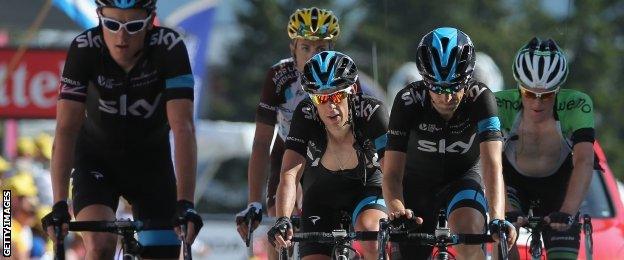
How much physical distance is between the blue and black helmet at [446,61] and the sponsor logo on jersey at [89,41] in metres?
1.87

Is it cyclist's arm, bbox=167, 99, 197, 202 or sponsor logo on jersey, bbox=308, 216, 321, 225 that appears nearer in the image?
cyclist's arm, bbox=167, 99, 197, 202

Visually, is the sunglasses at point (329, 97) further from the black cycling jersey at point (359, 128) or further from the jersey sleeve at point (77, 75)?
the jersey sleeve at point (77, 75)

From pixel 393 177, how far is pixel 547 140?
1684mm

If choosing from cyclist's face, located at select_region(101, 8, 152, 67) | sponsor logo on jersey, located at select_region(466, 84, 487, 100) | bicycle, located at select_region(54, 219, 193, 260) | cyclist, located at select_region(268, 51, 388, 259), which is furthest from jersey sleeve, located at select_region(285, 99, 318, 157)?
bicycle, located at select_region(54, 219, 193, 260)

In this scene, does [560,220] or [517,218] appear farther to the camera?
[517,218]

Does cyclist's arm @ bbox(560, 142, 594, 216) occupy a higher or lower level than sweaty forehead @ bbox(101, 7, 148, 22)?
lower

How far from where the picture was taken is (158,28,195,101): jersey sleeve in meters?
7.94

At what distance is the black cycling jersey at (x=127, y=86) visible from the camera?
8.03m

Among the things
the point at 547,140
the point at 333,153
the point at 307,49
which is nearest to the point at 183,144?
the point at 333,153

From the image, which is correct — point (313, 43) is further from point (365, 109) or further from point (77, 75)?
point (77, 75)

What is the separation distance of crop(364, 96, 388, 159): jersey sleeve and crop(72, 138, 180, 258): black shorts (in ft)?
4.51

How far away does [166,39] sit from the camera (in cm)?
812

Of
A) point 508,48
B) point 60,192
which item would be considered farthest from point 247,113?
point 60,192

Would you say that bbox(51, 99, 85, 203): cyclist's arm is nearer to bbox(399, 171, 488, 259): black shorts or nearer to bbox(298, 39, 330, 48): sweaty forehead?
bbox(399, 171, 488, 259): black shorts
